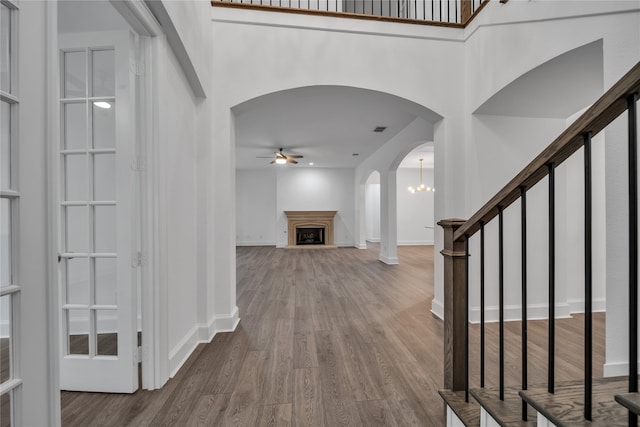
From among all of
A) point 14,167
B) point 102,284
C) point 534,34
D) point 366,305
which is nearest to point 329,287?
point 366,305

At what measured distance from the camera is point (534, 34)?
237cm

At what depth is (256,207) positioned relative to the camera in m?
9.89

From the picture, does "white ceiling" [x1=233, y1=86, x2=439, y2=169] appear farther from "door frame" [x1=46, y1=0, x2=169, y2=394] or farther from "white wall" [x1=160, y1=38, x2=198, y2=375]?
"door frame" [x1=46, y1=0, x2=169, y2=394]

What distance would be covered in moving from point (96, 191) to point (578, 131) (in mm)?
2426

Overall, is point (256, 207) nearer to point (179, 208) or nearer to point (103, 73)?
point (179, 208)

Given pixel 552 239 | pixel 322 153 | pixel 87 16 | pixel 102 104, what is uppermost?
pixel 322 153

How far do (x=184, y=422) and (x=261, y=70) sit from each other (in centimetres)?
285

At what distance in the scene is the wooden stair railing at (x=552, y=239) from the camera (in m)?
0.81

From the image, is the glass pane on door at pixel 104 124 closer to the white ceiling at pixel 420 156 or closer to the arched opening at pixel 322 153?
the arched opening at pixel 322 153

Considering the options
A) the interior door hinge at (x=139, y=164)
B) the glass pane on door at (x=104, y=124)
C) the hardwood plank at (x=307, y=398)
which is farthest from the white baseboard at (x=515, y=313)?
the glass pane on door at (x=104, y=124)

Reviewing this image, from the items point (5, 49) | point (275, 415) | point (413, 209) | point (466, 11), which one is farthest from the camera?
point (413, 209)

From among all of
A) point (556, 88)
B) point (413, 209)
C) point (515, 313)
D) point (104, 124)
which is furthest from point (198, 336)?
point (413, 209)

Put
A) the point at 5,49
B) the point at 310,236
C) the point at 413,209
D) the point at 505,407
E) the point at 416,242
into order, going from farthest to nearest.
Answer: the point at 413,209 < the point at 416,242 < the point at 310,236 < the point at 505,407 < the point at 5,49

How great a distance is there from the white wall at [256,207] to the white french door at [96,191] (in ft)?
25.8
